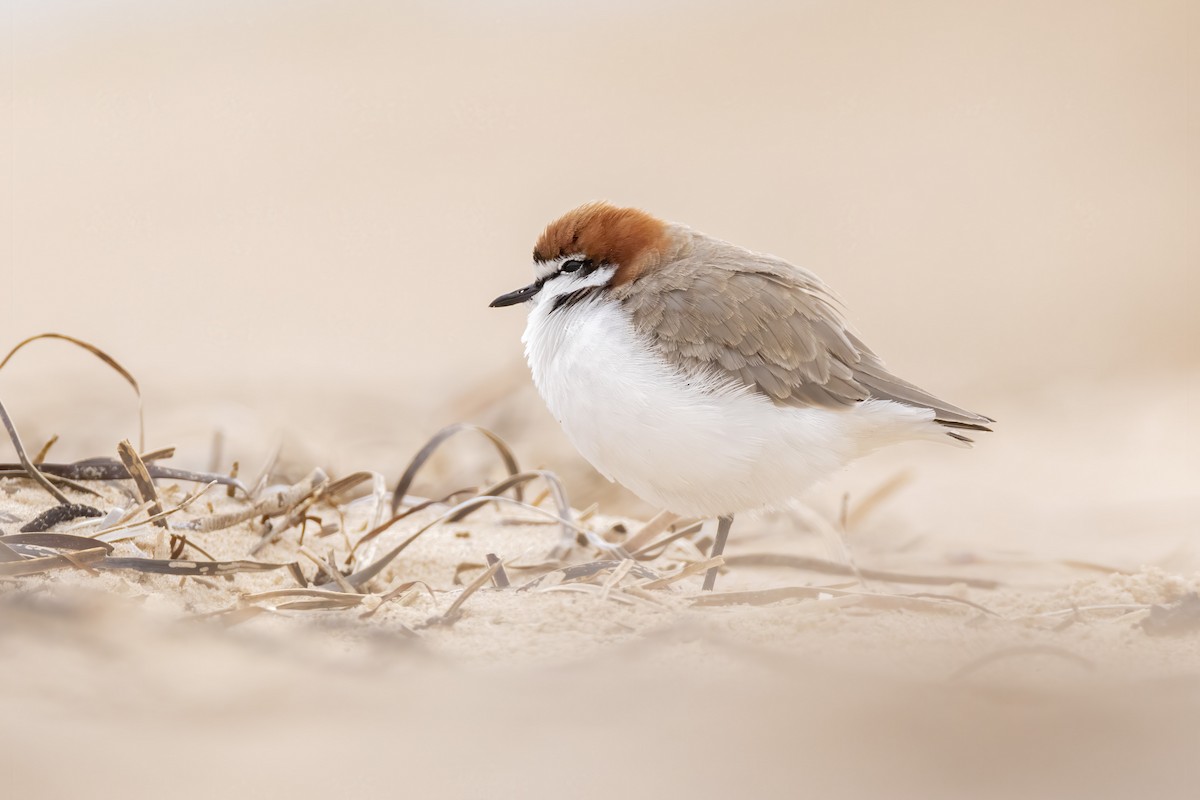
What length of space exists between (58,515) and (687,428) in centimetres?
201

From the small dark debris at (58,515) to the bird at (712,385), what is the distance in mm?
1524

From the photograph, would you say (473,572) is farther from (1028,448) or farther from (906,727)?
(1028,448)

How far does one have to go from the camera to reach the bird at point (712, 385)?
11.4 ft

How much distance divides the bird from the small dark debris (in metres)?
1.52

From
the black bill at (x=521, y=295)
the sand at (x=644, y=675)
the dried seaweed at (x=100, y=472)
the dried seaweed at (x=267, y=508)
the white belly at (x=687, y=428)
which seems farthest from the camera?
the black bill at (x=521, y=295)

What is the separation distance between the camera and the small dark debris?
350 cm

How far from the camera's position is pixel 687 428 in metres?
3.45

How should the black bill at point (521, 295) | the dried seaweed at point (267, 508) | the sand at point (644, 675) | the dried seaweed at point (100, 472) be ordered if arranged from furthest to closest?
the black bill at point (521, 295) → the dried seaweed at point (100, 472) → the dried seaweed at point (267, 508) → the sand at point (644, 675)

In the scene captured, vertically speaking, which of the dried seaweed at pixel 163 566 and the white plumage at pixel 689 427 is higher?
the white plumage at pixel 689 427

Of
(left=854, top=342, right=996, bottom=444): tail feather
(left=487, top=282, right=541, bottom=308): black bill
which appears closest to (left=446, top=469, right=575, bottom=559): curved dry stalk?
(left=487, top=282, right=541, bottom=308): black bill

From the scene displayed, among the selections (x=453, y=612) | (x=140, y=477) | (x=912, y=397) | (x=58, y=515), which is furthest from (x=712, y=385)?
(x=58, y=515)

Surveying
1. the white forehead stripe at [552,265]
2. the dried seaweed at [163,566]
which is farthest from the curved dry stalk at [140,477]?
the white forehead stripe at [552,265]

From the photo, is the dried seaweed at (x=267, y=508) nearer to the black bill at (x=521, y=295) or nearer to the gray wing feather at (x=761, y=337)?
the black bill at (x=521, y=295)

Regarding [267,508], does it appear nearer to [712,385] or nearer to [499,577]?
[499,577]
